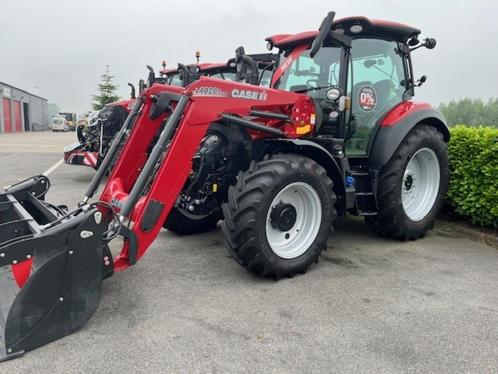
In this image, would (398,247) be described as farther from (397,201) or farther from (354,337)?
(354,337)

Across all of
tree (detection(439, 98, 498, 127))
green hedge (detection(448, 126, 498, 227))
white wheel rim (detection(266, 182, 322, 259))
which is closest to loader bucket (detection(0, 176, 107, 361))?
white wheel rim (detection(266, 182, 322, 259))

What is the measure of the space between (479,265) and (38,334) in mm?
4083

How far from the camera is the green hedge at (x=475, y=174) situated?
17.6 ft

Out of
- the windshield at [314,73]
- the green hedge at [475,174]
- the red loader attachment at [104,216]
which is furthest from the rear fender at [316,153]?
the green hedge at [475,174]

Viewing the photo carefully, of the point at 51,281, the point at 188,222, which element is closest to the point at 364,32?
the point at 188,222

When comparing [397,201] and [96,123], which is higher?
[96,123]

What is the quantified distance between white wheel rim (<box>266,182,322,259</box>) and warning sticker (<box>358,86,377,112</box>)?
4.63 feet

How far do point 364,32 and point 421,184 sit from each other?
81.1 inches

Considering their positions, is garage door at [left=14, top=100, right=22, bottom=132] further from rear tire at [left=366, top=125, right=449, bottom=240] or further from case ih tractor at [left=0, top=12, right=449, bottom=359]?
rear tire at [left=366, top=125, right=449, bottom=240]

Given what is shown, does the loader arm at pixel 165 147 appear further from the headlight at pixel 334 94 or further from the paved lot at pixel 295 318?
the paved lot at pixel 295 318

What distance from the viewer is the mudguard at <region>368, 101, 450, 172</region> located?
15.9 ft

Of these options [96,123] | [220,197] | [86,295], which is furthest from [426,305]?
[96,123]

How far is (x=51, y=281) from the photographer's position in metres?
2.85

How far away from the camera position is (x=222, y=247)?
494cm
